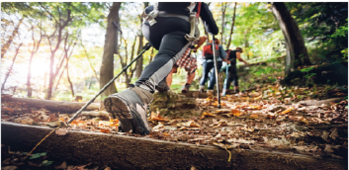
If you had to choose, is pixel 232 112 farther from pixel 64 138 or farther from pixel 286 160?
pixel 64 138

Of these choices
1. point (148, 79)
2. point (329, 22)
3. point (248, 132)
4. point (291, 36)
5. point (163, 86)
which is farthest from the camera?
point (291, 36)

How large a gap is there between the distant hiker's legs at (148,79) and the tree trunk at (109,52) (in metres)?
4.59

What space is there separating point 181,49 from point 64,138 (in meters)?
1.22

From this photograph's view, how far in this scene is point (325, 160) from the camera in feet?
2.66

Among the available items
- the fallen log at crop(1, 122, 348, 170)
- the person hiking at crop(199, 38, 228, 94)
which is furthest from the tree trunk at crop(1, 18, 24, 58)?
the person hiking at crop(199, 38, 228, 94)

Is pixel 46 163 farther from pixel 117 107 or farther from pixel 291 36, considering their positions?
pixel 291 36

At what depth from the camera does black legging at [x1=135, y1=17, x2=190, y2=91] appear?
1.22 m

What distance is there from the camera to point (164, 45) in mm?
1435

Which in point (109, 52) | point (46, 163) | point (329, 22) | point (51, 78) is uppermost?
point (329, 22)

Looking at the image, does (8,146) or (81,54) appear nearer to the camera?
(8,146)

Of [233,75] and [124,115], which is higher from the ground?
[233,75]

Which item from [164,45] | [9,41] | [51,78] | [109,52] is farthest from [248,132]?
[109,52]

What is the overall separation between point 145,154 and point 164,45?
97 centimetres

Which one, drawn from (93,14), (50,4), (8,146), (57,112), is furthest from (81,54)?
(8,146)
